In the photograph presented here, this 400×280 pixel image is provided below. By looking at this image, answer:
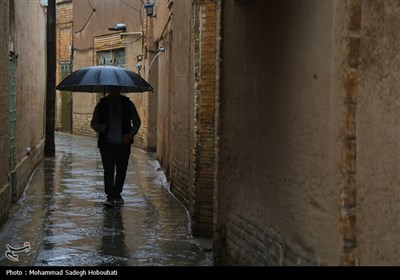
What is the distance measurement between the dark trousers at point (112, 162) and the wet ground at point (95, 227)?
1.01ft

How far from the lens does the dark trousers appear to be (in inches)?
361

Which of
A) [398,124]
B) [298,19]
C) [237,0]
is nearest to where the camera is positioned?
[398,124]

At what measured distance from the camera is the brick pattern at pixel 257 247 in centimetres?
391

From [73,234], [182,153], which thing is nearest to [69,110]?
→ [182,153]

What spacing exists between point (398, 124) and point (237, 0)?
6.82 ft

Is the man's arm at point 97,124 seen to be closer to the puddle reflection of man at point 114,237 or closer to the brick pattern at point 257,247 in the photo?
the puddle reflection of man at point 114,237

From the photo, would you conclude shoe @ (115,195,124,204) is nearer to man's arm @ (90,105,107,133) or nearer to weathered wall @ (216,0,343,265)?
man's arm @ (90,105,107,133)

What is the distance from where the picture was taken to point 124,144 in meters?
9.23

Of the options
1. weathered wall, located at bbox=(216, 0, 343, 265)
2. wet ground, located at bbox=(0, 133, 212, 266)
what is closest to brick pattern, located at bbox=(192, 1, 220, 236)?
wet ground, located at bbox=(0, 133, 212, 266)

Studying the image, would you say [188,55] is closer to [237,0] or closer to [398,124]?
[237,0]

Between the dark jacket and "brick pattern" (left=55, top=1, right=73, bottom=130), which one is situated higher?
"brick pattern" (left=55, top=1, right=73, bottom=130)
